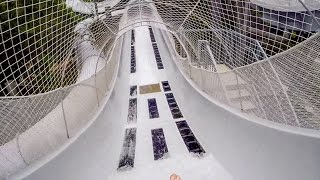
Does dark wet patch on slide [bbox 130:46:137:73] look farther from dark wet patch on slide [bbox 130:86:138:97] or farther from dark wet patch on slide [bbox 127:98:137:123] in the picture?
dark wet patch on slide [bbox 127:98:137:123]

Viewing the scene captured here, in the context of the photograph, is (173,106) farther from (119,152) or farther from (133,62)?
(133,62)

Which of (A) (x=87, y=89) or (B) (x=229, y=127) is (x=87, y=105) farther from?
(B) (x=229, y=127)

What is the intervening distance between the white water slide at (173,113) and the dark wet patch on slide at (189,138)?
2cm

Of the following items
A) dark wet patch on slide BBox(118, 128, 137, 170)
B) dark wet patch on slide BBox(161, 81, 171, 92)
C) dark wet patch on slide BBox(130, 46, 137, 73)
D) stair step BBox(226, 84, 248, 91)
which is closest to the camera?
stair step BBox(226, 84, 248, 91)

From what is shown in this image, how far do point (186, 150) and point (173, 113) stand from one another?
1651 millimetres

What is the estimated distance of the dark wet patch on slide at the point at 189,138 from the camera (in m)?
6.68

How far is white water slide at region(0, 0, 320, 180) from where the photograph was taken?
429 cm

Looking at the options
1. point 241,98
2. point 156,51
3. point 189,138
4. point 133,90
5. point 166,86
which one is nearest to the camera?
point 241,98

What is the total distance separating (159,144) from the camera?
22.8 ft

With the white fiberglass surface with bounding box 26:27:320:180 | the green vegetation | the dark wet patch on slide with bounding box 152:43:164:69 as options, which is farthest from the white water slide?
the dark wet patch on slide with bounding box 152:43:164:69

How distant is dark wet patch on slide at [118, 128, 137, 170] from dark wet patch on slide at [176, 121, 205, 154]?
2.94 feet

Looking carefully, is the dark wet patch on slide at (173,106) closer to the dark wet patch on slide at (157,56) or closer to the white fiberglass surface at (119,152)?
the white fiberglass surface at (119,152)

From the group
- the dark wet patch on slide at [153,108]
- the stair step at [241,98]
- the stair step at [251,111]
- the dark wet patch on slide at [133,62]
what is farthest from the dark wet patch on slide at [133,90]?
the stair step at [251,111]

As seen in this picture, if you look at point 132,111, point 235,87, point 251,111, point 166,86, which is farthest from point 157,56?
point 251,111
